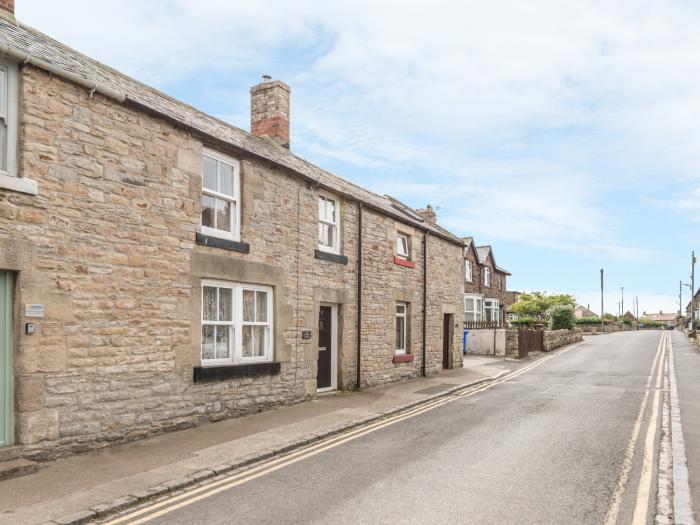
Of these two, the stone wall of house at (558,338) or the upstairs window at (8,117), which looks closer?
the upstairs window at (8,117)

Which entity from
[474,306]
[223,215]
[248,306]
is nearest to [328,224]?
[248,306]

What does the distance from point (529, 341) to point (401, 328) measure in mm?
13510

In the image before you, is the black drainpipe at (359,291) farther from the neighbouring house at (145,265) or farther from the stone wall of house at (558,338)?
the stone wall of house at (558,338)

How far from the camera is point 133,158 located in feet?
28.3

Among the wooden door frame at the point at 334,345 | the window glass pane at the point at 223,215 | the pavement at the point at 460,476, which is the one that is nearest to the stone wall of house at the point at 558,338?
the pavement at the point at 460,476

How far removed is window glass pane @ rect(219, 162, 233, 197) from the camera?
1055 centimetres

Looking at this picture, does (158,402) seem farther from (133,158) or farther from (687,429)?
(687,429)

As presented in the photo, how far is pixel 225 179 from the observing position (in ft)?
35.0

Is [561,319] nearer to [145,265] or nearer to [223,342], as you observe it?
[223,342]

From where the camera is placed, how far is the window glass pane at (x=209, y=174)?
1019cm

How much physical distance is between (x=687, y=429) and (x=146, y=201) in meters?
10.1

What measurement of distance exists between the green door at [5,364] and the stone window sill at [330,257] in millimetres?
6966

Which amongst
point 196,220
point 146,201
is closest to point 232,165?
point 196,220

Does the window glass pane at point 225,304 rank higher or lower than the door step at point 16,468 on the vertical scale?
higher
